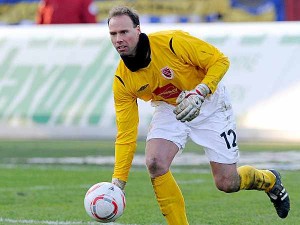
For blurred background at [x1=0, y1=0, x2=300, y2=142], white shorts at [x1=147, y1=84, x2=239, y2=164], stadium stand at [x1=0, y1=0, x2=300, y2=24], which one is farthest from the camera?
stadium stand at [x1=0, y1=0, x2=300, y2=24]

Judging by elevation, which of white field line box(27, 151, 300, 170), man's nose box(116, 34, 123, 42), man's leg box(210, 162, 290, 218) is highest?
man's nose box(116, 34, 123, 42)

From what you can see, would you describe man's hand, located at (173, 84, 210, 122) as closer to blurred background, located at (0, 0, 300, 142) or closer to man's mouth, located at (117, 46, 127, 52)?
man's mouth, located at (117, 46, 127, 52)

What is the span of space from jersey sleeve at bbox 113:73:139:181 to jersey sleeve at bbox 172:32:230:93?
465mm

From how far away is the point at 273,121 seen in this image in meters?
14.8

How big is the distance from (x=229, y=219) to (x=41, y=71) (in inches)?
298

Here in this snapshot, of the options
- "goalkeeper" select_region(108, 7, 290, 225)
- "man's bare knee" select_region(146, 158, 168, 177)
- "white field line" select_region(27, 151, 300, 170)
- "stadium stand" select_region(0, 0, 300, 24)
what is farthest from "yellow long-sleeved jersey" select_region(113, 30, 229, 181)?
"stadium stand" select_region(0, 0, 300, 24)

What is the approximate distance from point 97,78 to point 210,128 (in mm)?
7601

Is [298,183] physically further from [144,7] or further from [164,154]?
[144,7]

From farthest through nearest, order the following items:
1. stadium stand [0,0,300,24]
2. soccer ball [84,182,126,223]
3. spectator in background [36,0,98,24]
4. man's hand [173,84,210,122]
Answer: stadium stand [0,0,300,24]
spectator in background [36,0,98,24]
soccer ball [84,182,126,223]
man's hand [173,84,210,122]

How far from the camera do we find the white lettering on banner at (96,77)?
1498 centimetres

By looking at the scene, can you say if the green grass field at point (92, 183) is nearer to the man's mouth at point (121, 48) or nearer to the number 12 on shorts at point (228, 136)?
the number 12 on shorts at point (228, 136)

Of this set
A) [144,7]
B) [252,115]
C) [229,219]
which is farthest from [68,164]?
[144,7]

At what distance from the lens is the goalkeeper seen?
808cm

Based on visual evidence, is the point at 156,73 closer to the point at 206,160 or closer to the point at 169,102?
the point at 169,102
